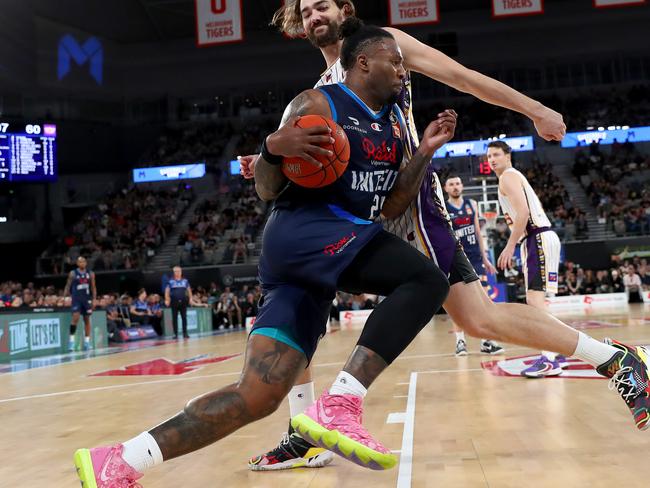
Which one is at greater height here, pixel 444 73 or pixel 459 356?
pixel 444 73

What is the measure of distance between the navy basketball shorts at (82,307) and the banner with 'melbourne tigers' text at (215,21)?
6535mm

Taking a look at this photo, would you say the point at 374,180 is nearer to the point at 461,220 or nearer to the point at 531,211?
the point at 531,211

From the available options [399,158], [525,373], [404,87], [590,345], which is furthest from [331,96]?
[525,373]

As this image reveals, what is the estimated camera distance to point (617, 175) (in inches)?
1032

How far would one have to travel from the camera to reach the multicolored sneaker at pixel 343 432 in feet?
6.07

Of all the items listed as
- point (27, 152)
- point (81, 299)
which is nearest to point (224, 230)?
point (27, 152)

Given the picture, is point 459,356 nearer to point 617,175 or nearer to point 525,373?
point 525,373

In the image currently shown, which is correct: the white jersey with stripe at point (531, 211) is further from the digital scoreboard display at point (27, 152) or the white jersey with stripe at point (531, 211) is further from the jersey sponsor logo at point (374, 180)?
the digital scoreboard display at point (27, 152)

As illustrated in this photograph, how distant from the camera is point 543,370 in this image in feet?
16.3

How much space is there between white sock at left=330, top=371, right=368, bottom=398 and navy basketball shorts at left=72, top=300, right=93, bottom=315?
1138 centimetres

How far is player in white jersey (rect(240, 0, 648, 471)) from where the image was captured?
266cm

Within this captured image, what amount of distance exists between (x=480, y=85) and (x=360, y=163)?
2.26ft

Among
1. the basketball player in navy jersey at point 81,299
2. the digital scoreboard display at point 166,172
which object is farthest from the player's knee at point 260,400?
the digital scoreboard display at point 166,172

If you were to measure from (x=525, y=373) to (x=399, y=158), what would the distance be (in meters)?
3.05
